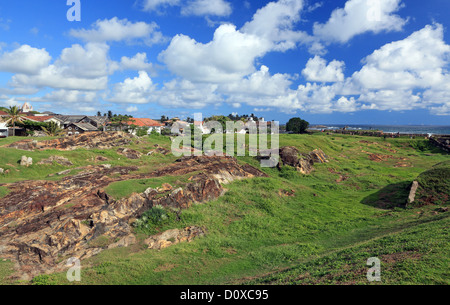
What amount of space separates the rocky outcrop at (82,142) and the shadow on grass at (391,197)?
4001 centimetres

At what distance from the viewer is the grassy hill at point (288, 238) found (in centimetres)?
1160

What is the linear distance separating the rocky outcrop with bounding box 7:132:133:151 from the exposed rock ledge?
18742mm

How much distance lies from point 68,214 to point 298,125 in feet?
283

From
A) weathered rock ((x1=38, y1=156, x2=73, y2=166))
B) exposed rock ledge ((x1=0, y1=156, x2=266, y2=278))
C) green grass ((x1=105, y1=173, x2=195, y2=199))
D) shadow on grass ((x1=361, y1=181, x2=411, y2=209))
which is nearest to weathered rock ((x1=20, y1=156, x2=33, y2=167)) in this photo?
weathered rock ((x1=38, y1=156, x2=73, y2=166))

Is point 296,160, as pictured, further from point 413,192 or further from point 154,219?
point 154,219

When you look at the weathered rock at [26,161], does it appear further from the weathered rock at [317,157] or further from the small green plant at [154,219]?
the weathered rock at [317,157]

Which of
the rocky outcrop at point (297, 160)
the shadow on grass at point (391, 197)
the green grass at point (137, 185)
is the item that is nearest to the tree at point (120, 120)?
the rocky outcrop at point (297, 160)

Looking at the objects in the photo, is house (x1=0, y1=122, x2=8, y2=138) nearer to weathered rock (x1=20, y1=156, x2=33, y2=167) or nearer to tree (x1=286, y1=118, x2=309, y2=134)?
weathered rock (x1=20, y1=156, x2=33, y2=167)

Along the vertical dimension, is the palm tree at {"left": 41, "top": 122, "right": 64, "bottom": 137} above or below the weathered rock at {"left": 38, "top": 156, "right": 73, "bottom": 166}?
above

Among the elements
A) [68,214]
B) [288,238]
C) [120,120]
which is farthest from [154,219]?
[120,120]

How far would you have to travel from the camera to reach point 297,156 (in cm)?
3994

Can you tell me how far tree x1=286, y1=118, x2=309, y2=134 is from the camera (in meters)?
93.1
